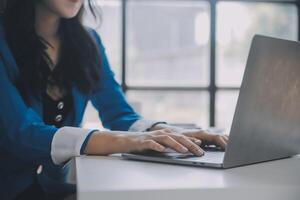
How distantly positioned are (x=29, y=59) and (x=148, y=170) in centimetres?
66

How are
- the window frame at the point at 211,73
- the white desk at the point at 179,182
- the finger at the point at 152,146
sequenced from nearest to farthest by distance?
the white desk at the point at 179,182 → the finger at the point at 152,146 → the window frame at the point at 211,73

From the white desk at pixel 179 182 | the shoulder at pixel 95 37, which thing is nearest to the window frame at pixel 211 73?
the shoulder at pixel 95 37

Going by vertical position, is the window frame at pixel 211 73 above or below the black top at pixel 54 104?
below

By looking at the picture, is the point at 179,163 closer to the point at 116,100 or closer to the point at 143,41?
the point at 116,100

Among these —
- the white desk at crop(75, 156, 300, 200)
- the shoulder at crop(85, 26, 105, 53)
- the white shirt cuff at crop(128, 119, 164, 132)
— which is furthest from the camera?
the shoulder at crop(85, 26, 105, 53)

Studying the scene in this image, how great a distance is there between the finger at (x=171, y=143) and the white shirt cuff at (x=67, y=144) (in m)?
0.15

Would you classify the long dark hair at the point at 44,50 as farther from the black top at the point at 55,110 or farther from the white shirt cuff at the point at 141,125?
the white shirt cuff at the point at 141,125

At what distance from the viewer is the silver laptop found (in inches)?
28.7

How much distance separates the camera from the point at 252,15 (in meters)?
3.19

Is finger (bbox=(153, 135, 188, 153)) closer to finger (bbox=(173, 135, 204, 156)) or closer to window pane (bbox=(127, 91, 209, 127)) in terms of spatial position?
finger (bbox=(173, 135, 204, 156))

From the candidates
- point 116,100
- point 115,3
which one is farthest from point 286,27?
point 116,100

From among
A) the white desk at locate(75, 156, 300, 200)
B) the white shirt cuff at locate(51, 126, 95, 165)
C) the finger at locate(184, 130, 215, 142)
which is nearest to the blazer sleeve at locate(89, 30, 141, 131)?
the finger at locate(184, 130, 215, 142)

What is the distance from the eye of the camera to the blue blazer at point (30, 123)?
3.14 ft

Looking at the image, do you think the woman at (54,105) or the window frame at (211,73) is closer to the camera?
the woman at (54,105)
